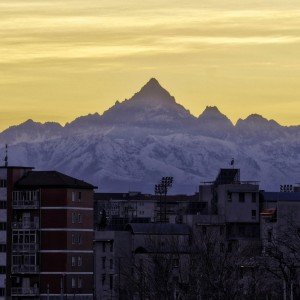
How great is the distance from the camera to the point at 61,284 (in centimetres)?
14662

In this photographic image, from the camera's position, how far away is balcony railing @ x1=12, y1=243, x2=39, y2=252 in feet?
488

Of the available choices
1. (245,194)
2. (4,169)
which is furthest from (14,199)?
(245,194)

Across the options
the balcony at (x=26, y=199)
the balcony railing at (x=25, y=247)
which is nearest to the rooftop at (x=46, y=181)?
the balcony at (x=26, y=199)

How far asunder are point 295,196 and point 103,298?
68.8 ft

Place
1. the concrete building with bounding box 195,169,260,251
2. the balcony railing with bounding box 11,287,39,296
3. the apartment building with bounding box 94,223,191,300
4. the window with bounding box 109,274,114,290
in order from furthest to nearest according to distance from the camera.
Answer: the window with bounding box 109,274,114,290, the concrete building with bounding box 195,169,260,251, the apartment building with bounding box 94,223,191,300, the balcony railing with bounding box 11,287,39,296

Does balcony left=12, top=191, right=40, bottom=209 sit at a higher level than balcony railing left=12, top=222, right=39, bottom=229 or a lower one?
higher

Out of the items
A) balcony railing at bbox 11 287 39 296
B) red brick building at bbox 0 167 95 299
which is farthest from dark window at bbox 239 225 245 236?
balcony railing at bbox 11 287 39 296

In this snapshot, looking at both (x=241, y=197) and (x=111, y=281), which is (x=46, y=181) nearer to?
(x=111, y=281)

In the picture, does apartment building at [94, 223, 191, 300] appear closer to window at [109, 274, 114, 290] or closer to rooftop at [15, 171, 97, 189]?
window at [109, 274, 114, 290]

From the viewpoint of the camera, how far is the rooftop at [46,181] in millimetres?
150875

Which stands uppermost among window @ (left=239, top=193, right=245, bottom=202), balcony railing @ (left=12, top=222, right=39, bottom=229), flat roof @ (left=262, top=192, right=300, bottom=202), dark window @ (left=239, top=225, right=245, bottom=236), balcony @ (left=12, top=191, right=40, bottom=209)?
flat roof @ (left=262, top=192, right=300, bottom=202)

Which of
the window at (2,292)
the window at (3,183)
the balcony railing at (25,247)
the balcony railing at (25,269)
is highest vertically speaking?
the window at (3,183)

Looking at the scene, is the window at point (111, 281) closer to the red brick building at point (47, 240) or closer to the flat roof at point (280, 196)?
the red brick building at point (47, 240)

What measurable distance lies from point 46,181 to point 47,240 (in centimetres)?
488
